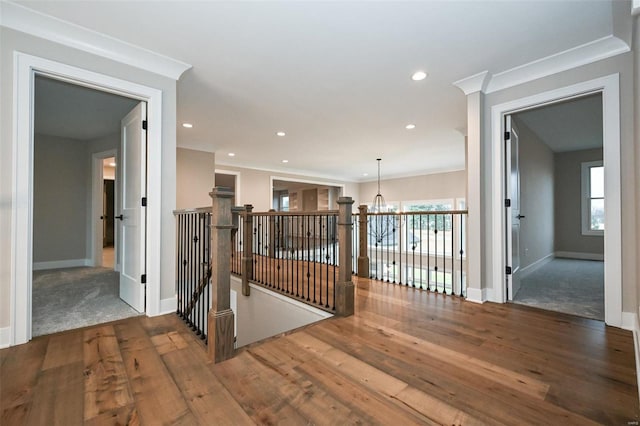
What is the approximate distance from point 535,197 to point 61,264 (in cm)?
846

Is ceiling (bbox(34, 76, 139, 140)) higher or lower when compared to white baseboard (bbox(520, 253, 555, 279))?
higher

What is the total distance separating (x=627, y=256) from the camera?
7.61ft

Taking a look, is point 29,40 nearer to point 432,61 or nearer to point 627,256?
point 432,61

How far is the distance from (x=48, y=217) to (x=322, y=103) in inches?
196

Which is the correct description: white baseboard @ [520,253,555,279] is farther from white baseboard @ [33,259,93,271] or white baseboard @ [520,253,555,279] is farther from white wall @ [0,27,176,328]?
white baseboard @ [33,259,93,271]

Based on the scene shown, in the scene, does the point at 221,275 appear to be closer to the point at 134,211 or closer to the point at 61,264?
the point at 134,211

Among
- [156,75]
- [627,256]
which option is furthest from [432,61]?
[156,75]

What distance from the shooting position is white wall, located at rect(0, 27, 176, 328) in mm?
1979

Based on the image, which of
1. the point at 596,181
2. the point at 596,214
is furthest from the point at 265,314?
the point at 596,181

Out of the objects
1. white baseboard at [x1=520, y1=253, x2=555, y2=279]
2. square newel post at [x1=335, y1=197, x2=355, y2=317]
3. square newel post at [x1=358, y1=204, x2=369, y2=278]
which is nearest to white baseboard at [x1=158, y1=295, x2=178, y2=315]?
square newel post at [x1=335, y1=197, x2=355, y2=317]

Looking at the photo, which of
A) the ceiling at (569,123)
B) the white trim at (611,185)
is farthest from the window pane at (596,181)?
the white trim at (611,185)

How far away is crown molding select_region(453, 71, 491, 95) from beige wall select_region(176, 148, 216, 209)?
4.50 meters

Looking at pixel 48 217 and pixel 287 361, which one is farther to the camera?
pixel 48 217

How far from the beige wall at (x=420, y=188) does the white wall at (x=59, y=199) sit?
8.14m
